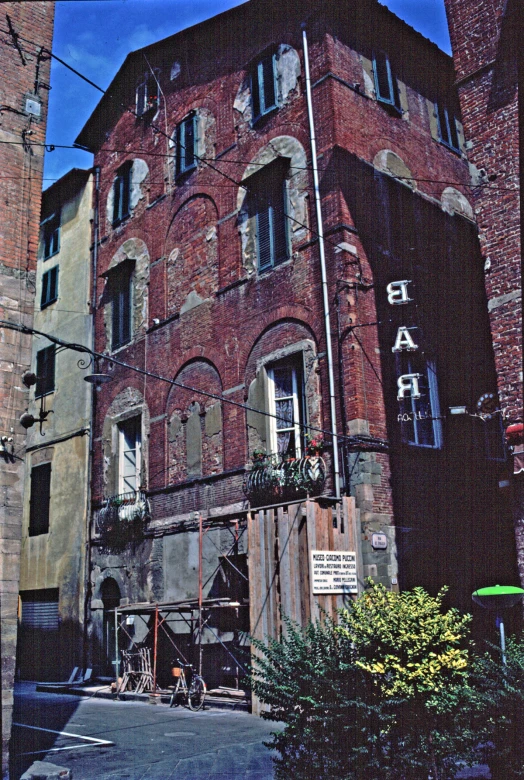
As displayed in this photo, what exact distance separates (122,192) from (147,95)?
2.81 m

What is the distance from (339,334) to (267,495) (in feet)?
11.5

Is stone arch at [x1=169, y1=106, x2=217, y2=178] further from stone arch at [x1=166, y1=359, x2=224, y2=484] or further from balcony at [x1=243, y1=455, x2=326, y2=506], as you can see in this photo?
balcony at [x1=243, y1=455, x2=326, y2=506]

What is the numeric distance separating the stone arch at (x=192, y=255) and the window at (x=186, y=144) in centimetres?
100

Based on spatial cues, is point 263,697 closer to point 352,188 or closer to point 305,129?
point 352,188

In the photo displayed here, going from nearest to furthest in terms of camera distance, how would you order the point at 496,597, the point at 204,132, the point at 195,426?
the point at 496,597
the point at 195,426
the point at 204,132

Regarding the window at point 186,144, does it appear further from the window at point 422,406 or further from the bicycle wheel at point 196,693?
the bicycle wheel at point 196,693

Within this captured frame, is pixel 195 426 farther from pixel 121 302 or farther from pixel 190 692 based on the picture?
pixel 190 692

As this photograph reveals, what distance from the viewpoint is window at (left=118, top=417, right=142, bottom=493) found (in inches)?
772

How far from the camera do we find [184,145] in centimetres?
1955

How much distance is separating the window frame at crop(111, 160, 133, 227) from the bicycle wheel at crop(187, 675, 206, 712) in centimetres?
1295

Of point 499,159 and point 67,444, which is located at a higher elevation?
point 499,159

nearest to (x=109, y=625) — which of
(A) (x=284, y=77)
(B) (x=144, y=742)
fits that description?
(B) (x=144, y=742)

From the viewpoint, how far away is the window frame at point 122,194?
70.6 ft

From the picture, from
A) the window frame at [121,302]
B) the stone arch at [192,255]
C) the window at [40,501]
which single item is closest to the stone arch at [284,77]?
the stone arch at [192,255]
